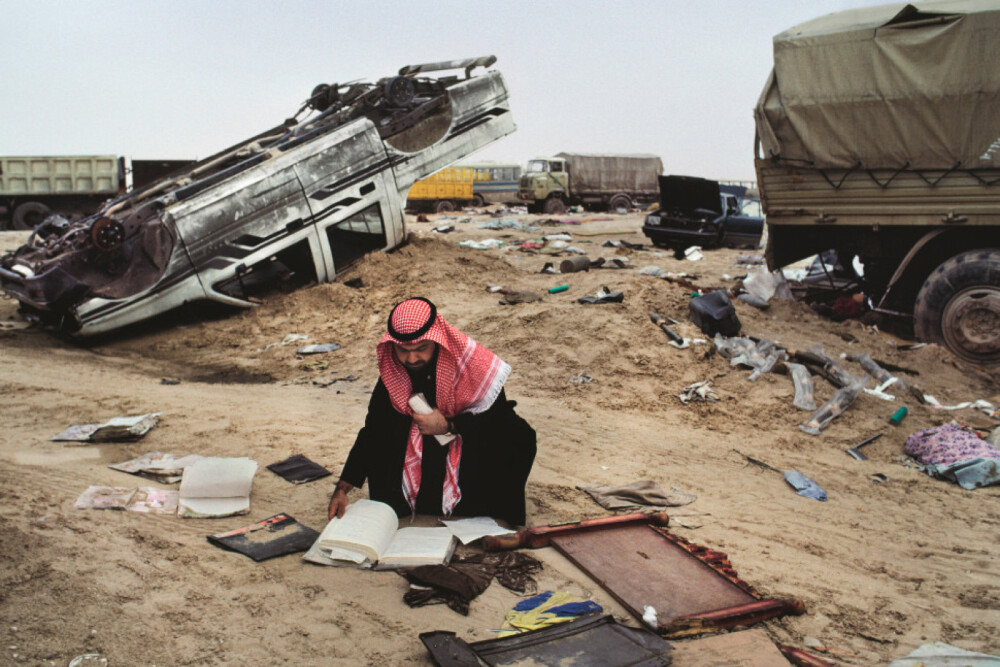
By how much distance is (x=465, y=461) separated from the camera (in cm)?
396

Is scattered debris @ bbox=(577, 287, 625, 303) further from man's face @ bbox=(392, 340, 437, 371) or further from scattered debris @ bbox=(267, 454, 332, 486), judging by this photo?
man's face @ bbox=(392, 340, 437, 371)

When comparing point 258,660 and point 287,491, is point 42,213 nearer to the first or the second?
point 287,491

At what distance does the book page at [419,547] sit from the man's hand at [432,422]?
496mm

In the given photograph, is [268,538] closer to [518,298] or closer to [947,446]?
[947,446]

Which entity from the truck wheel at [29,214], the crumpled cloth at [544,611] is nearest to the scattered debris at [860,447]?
the crumpled cloth at [544,611]

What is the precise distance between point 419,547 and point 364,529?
274 mm

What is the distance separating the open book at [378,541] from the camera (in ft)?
11.2

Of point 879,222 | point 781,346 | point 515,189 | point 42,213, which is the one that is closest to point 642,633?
point 781,346

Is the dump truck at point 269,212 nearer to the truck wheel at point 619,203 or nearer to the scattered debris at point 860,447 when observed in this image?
the scattered debris at point 860,447

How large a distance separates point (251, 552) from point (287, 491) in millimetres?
976

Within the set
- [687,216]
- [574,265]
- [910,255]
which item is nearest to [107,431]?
[574,265]

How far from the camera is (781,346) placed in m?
7.97

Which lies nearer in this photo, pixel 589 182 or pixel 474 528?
pixel 474 528

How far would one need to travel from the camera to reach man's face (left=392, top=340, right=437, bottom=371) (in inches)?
144
